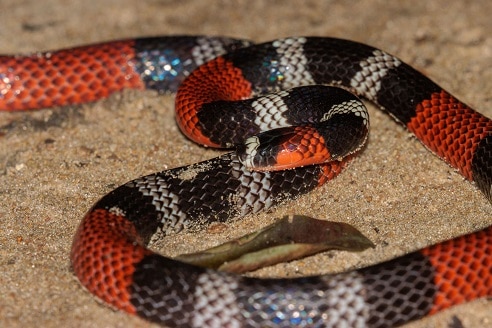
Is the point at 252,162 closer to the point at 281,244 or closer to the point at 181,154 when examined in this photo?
the point at 281,244

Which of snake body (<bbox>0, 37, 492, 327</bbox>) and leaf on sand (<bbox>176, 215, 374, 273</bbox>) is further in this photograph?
leaf on sand (<bbox>176, 215, 374, 273</bbox>)

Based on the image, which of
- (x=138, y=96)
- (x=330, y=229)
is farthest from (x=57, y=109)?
(x=330, y=229)

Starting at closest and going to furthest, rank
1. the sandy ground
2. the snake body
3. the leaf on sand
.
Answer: the snake body, the leaf on sand, the sandy ground

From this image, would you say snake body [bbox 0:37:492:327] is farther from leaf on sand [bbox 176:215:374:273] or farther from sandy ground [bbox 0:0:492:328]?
leaf on sand [bbox 176:215:374:273]

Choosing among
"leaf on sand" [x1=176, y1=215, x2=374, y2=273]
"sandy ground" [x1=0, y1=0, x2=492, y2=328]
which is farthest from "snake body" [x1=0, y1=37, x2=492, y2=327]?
"leaf on sand" [x1=176, y1=215, x2=374, y2=273]

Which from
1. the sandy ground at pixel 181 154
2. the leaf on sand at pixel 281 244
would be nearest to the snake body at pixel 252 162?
the sandy ground at pixel 181 154

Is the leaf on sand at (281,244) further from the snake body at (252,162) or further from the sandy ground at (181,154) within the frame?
the snake body at (252,162)
